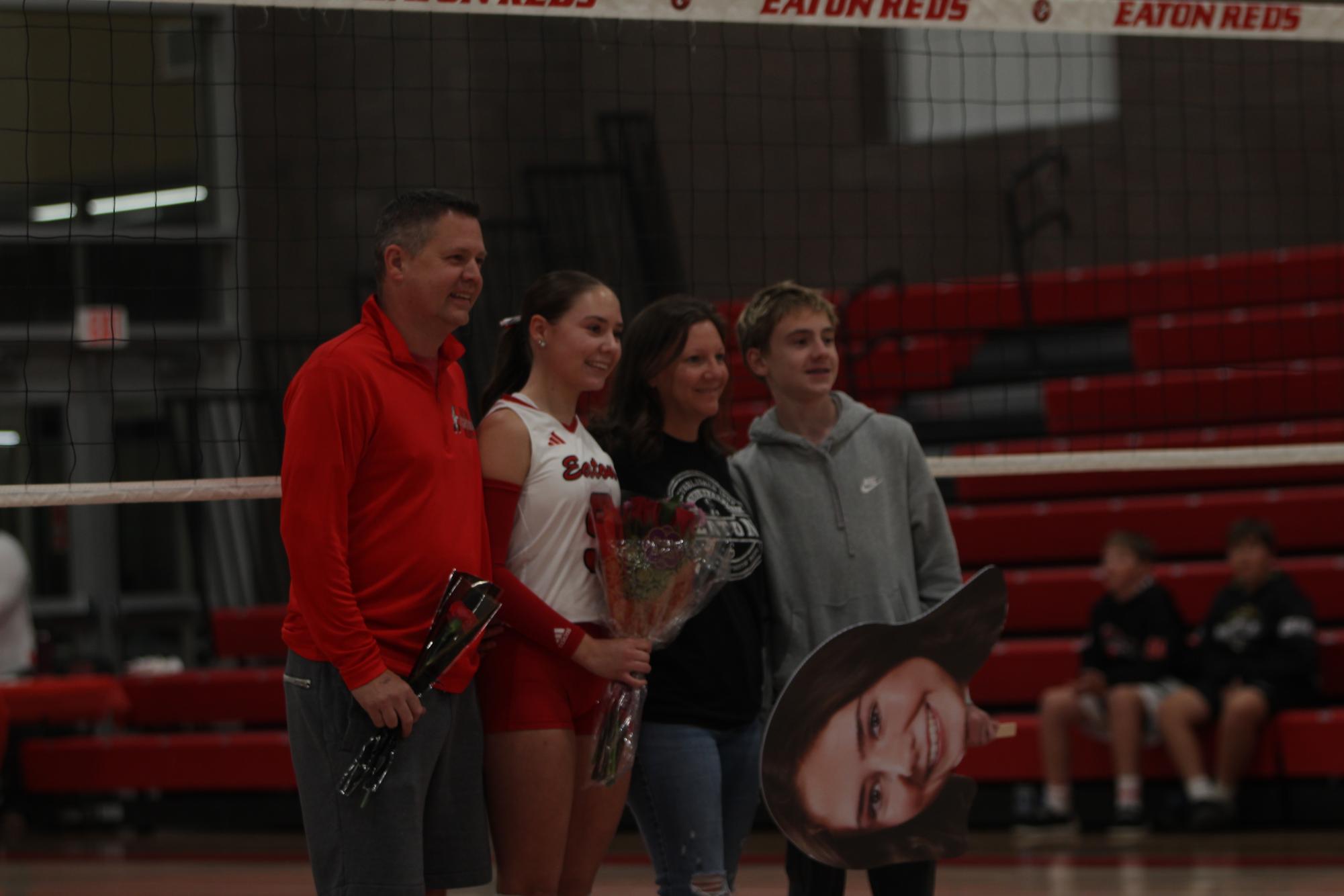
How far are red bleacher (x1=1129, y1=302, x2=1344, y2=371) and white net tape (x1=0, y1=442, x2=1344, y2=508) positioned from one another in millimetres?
4196

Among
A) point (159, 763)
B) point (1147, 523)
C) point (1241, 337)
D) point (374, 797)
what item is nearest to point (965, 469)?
point (374, 797)

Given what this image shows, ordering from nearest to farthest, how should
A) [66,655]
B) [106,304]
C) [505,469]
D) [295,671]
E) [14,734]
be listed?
[295,671]
[505,469]
[14,734]
[66,655]
[106,304]

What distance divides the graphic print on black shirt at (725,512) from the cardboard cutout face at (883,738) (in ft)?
0.82

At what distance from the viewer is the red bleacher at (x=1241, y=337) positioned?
9.26m

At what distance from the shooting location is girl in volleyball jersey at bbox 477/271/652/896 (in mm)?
3168

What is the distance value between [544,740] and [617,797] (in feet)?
0.85

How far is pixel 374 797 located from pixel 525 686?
15.6 inches

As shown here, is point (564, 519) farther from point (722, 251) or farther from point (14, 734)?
point (722, 251)

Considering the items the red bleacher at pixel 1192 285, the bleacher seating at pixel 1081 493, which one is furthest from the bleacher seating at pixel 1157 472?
the red bleacher at pixel 1192 285

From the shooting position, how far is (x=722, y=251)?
36.7 ft

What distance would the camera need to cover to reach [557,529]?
10.8 ft

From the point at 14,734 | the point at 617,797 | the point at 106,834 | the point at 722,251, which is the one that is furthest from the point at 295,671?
the point at 722,251

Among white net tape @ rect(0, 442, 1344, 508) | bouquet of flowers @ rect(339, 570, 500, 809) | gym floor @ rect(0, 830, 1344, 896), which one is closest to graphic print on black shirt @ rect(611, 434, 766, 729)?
bouquet of flowers @ rect(339, 570, 500, 809)

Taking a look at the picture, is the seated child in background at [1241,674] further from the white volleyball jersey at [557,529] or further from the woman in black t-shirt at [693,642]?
the white volleyball jersey at [557,529]
